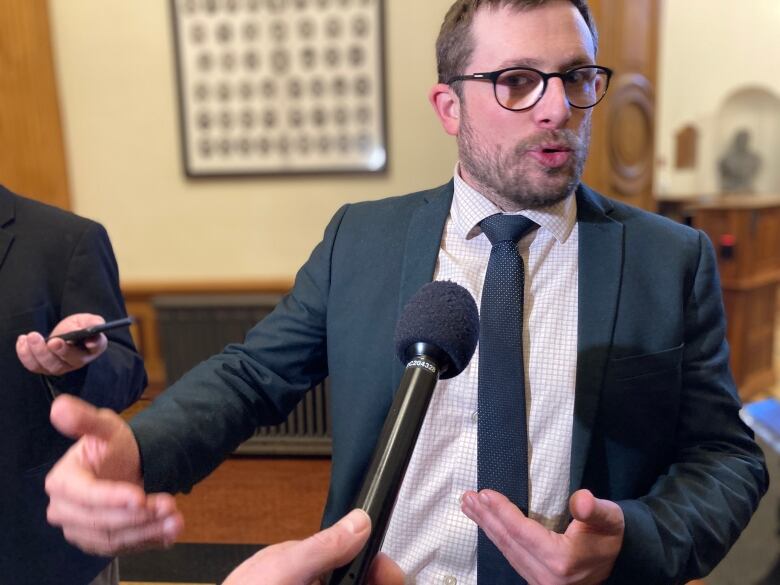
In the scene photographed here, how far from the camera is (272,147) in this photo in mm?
2311

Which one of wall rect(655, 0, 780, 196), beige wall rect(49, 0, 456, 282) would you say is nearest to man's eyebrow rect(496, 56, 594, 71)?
beige wall rect(49, 0, 456, 282)

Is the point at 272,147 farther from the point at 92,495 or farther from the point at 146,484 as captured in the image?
the point at 92,495

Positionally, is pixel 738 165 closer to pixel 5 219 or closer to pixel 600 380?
pixel 600 380

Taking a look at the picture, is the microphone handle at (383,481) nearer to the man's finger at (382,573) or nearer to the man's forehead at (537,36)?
the man's finger at (382,573)

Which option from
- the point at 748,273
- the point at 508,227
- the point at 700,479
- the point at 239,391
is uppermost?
the point at 508,227

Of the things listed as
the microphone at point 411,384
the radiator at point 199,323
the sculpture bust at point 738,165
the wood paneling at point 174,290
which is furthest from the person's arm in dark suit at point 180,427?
the sculpture bust at point 738,165

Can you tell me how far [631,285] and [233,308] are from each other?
156cm

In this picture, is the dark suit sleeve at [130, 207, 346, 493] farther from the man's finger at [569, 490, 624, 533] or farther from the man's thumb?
the man's finger at [569, 490, 624, 533]

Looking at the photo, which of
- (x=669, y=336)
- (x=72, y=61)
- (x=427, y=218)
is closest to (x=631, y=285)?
(x=669, y=336)

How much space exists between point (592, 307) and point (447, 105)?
15.6 inches

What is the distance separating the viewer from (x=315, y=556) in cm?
42

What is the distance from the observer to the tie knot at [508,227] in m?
0.93

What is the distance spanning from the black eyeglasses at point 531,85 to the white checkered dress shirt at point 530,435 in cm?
15

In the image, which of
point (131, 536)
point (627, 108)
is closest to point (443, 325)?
point (131, 536)
